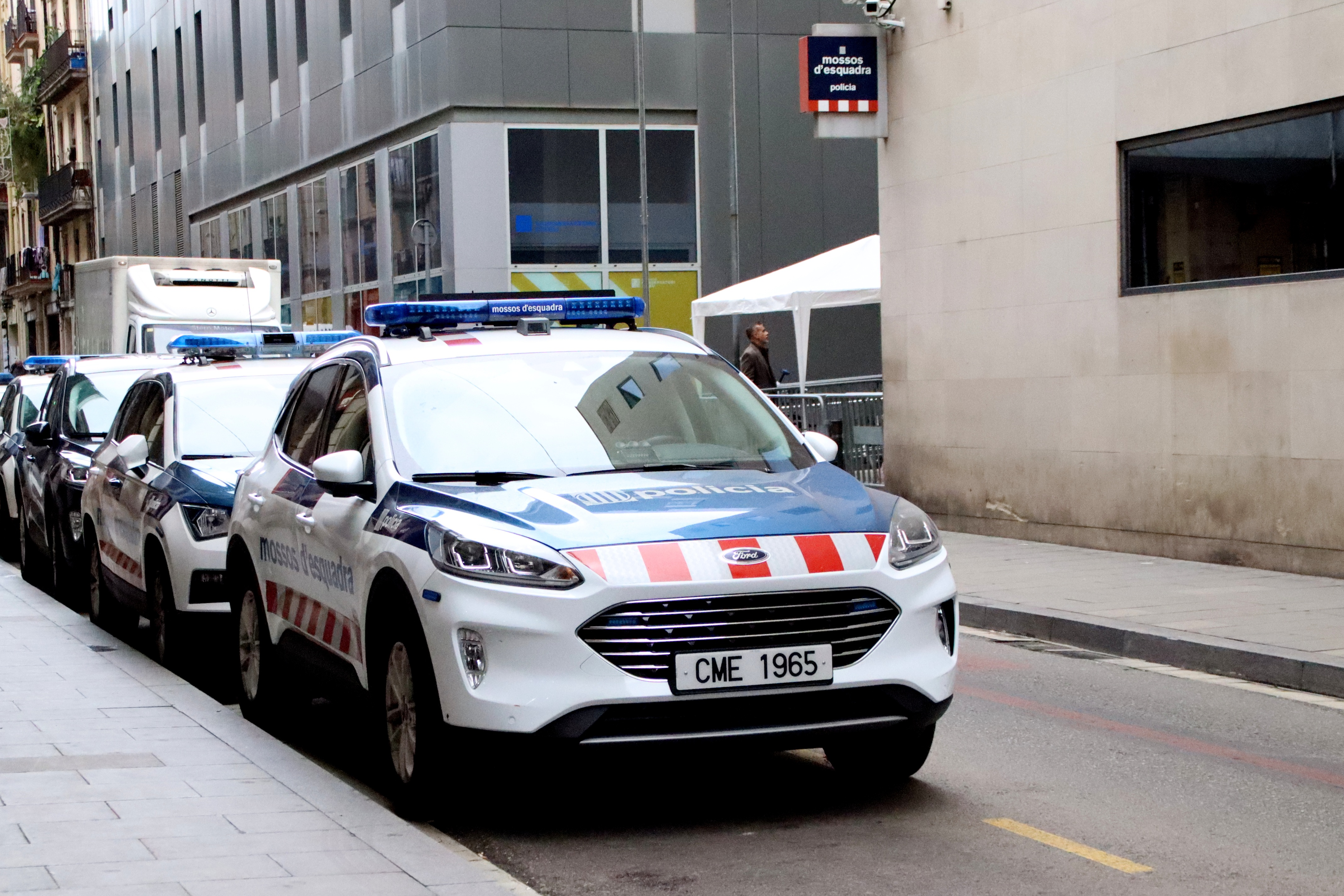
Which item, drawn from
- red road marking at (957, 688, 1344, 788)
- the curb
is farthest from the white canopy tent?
red road marking at (957, 688, 1344, 788)

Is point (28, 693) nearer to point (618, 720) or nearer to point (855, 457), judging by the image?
point (618, 720)

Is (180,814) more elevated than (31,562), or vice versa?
(180,814)

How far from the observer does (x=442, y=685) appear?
18.9 ft

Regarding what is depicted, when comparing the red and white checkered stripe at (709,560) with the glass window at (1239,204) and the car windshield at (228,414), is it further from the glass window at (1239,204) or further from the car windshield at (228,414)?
the glass window at (1239,204)

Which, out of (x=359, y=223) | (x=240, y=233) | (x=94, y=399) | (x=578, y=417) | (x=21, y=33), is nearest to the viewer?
(x=578, y=417)

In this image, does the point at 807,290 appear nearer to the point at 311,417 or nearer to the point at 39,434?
the point at 39,434

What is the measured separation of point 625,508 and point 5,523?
1365 cm

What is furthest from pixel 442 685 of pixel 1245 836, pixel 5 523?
pixel 5 523

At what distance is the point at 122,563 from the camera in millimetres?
10891

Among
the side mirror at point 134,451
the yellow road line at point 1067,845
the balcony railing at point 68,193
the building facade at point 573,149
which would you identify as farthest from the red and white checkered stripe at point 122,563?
the balcony railing at point 68,193

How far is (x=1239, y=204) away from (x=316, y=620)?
8.65 meters

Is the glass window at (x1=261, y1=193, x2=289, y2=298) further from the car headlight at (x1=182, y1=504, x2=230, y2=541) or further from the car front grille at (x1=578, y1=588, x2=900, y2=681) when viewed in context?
the car front grille at (x1=578, y1=588, x2=900, y2=681)

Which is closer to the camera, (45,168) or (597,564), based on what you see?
(597,564)

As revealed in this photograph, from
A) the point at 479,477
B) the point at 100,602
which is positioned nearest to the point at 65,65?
the point at 100,602
